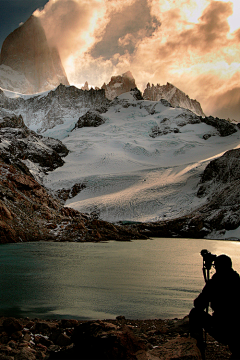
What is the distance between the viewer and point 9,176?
32.9m

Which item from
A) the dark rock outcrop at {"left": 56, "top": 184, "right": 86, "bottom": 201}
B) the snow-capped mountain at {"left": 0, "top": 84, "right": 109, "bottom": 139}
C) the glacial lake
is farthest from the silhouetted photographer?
the snow-capped mountain at {"left": 0, "top": 84, "right": 109, "bottom": 139}

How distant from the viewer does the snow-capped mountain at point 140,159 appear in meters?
61.8

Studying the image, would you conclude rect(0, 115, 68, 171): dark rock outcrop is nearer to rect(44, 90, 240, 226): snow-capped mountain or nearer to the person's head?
rect(44, 90, 240, 226): snow-capped mountain

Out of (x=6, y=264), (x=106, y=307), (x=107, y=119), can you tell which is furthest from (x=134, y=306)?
(x=107, y=119)

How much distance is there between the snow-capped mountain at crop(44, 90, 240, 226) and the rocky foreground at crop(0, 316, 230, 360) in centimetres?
5030

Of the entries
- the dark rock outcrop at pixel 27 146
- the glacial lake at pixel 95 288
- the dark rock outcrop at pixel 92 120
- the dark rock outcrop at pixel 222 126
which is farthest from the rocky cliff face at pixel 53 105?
the glacial lake at pixel 95 288

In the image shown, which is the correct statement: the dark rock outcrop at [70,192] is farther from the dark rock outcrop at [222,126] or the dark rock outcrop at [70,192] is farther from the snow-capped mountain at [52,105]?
the snow-capped mountain at [52,105]

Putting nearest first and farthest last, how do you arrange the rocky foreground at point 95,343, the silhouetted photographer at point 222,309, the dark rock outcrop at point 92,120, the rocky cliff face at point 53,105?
1. the silhouetted photographer at point 222,309
2. the rocky foreground at point 95,343
3. the dark rock outcrop at point 92,120
4. the rocky cliff face at point 53,105

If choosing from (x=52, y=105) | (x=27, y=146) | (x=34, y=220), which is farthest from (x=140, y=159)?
(x=52, y=105)

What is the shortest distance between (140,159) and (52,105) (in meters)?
116

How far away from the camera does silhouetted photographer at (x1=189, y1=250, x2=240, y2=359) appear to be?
3.36m

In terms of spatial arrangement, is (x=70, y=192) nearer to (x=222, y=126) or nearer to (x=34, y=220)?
(x=34, y=220)

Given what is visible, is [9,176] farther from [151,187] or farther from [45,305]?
[151,187]

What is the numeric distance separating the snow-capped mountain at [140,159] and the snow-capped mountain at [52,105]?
29.0 m
